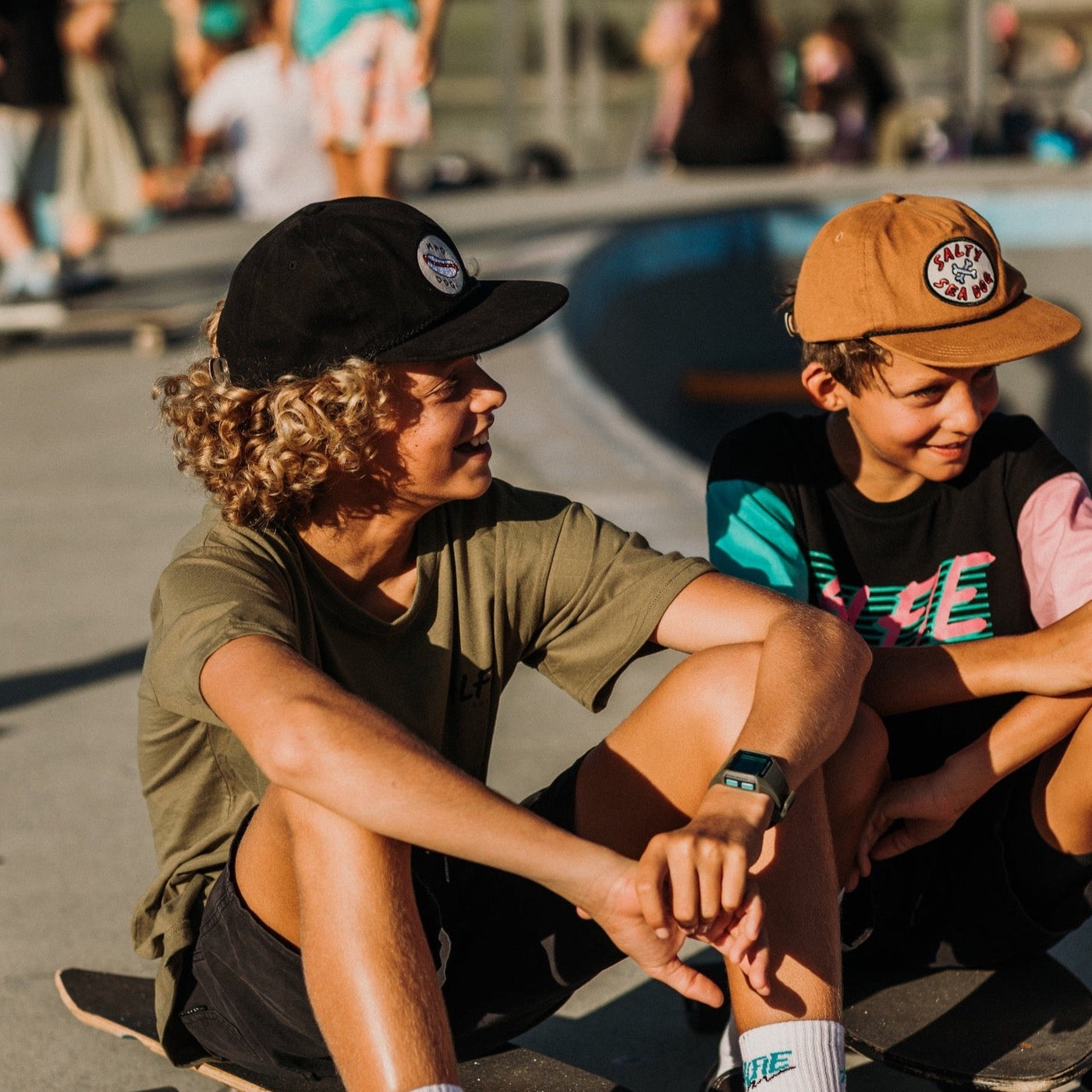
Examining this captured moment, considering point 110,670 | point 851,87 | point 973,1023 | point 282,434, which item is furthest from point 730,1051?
point 851,87

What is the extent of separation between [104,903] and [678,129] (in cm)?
1213

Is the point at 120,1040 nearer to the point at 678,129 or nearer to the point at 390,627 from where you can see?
the point at 390,627

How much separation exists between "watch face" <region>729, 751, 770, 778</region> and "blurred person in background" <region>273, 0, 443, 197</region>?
588cm

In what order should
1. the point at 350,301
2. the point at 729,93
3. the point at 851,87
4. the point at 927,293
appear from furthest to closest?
the point at 851,87 < the point at 729,93 < the point at 927,293 < the point at 350,301

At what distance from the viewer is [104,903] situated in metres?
2.96

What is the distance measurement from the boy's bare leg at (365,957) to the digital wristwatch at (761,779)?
384 millimetres

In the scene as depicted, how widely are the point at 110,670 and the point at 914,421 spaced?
7.50 ft

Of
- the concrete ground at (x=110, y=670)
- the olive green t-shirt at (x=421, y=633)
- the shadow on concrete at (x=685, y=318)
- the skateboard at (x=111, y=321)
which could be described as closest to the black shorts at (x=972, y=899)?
the concrete ground at (x=110, y=670)

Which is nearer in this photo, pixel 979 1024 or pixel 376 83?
pixel 979 1024

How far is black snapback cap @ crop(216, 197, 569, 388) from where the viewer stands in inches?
87.3

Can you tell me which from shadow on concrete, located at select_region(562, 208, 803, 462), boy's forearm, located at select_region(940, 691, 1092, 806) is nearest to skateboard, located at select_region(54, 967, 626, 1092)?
boy's forearm, located at select_region(940, 691, 1092, 806)

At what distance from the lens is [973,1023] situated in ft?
7.97

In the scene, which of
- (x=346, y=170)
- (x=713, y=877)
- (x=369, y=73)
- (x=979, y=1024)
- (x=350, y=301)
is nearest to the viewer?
(x=713, y=877)

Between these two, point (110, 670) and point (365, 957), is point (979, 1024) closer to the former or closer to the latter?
point (365, 957)
